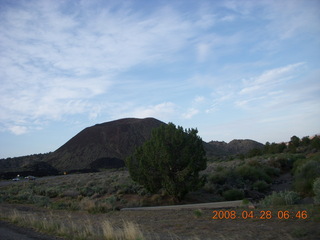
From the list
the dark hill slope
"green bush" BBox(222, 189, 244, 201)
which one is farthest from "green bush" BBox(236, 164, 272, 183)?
the dark hill slope

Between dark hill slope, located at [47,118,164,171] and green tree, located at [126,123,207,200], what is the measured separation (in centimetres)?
5775

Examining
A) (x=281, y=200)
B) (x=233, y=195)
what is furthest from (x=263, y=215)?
(x=233, y=195)

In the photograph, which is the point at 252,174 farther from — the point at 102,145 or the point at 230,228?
the point at 102,145

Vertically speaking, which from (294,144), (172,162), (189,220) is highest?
(294,144)

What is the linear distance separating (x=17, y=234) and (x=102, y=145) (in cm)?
8401

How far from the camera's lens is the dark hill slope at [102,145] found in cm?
8394

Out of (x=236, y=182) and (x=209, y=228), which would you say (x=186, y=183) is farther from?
(x=209, y=228)

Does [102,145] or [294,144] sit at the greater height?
[102,145]

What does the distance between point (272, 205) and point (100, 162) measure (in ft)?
234

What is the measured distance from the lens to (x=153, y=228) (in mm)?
11469

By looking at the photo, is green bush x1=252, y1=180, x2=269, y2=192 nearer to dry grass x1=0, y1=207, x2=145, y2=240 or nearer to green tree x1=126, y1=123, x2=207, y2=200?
green tree x1=126, y1=123, x2=207, y2=200

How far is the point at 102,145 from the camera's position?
95.1m

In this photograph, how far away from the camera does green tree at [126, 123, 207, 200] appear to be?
21.7 meters

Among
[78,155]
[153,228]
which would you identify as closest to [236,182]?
[153,228]
